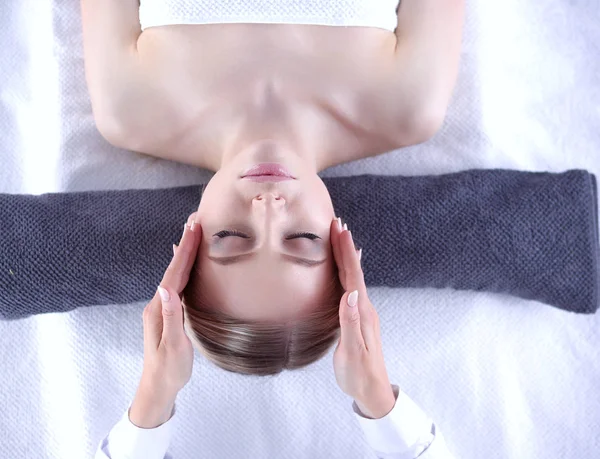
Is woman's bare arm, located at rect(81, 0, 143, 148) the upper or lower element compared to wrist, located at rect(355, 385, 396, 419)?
upper

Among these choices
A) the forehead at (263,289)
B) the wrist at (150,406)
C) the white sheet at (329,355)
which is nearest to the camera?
the forehead at (263,289)

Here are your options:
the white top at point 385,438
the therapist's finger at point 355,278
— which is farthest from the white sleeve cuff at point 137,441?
the therapist's finger at point 355,278

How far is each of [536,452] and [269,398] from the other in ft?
1.99

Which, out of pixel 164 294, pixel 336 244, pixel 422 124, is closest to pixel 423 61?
pixel 422 124

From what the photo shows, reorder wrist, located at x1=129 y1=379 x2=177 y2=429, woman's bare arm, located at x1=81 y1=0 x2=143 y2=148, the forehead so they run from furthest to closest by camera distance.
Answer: woman's bare arm, located at x1=81 y1=0 x2=143 y2=148
wrist, located at x1=129 y1=379 x2=177 y2=429
the forehead

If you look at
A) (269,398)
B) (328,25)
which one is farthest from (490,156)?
(269,398)

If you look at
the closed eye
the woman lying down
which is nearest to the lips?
the woman lying down

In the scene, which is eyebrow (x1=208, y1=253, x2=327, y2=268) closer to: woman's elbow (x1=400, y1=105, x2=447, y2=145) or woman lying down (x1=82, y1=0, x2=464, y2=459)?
woman lying down (x1=82, y1=0, x2=464, y2=459)

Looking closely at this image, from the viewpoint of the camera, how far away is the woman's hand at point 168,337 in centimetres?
96

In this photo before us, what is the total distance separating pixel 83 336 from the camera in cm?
128

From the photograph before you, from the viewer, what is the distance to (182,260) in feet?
3.15

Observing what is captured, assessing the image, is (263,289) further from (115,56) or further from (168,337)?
(115,56)

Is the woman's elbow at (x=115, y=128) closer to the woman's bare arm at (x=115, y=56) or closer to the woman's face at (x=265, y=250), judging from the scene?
the woman's bare arm at (x=115, y=56)

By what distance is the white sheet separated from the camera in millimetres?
1295
